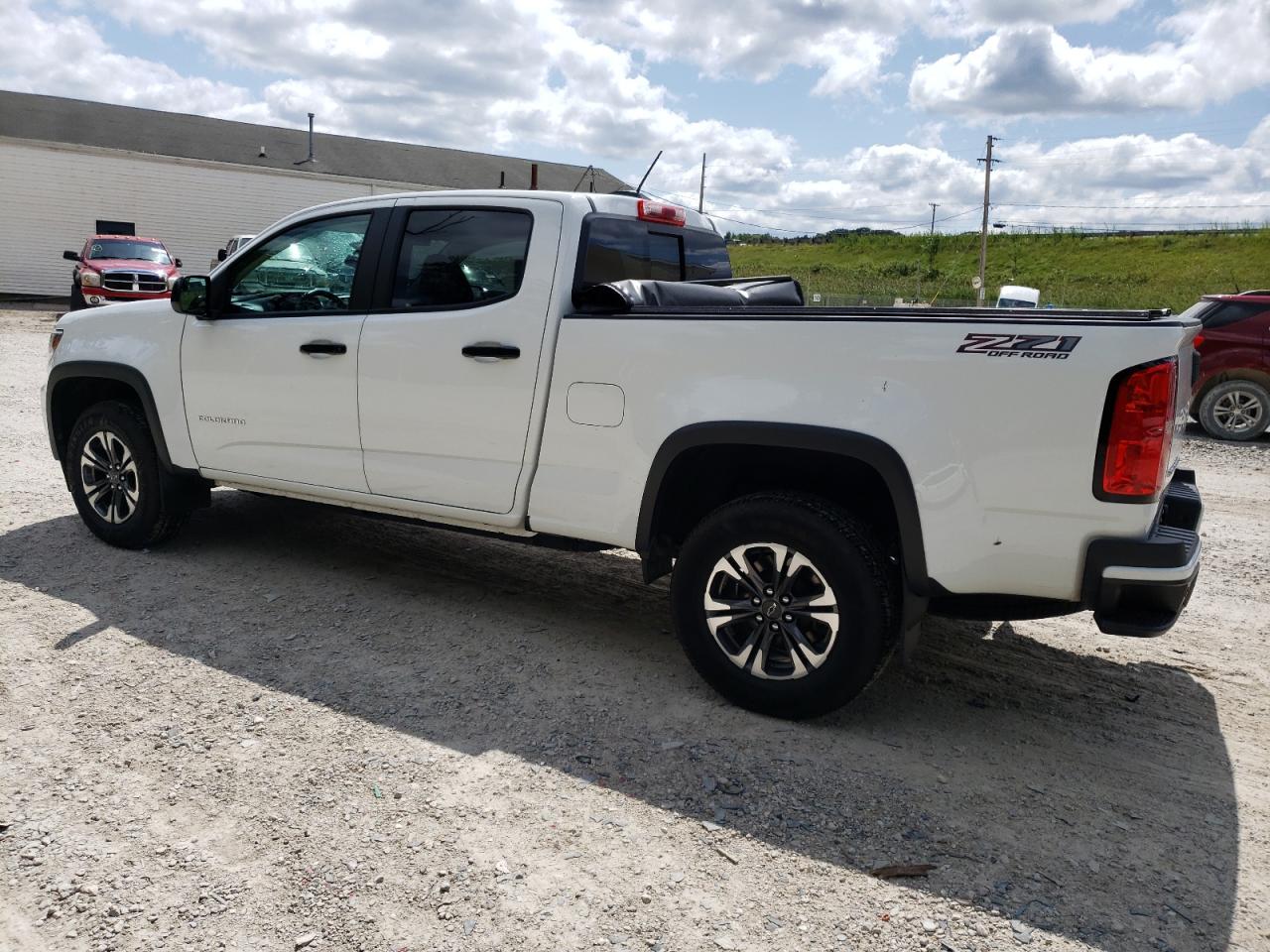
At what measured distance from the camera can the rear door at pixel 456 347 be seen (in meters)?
4.27

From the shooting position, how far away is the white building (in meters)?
32.0

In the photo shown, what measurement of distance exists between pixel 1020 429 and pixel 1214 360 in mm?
9777

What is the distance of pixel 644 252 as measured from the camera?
4.82 meters

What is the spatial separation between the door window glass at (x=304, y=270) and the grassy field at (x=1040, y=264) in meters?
54.8

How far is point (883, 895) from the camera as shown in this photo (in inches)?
110

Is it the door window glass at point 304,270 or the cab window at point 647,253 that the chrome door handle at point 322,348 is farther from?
the cab window at point 647,253

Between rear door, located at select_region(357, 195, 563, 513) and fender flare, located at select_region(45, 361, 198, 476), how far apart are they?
1.49 m

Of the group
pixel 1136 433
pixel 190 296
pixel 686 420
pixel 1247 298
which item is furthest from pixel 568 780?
pixel 1247 298

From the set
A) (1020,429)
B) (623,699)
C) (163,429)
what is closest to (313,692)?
(623,699)

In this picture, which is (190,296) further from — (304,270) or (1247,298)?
(1247,298)

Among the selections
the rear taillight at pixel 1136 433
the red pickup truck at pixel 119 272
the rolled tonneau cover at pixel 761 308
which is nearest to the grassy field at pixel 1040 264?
the red pickup truck at pixel 119 272

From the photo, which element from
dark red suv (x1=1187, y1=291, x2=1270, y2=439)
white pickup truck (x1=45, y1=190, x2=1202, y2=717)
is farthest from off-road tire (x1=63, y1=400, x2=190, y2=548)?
dark red suv (x1=1187, y1=291, x2=1270, y2=439)

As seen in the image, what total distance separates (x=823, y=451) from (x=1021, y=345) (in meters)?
0.75

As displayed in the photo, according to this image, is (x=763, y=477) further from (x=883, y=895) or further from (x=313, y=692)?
(x=313, y=692)
